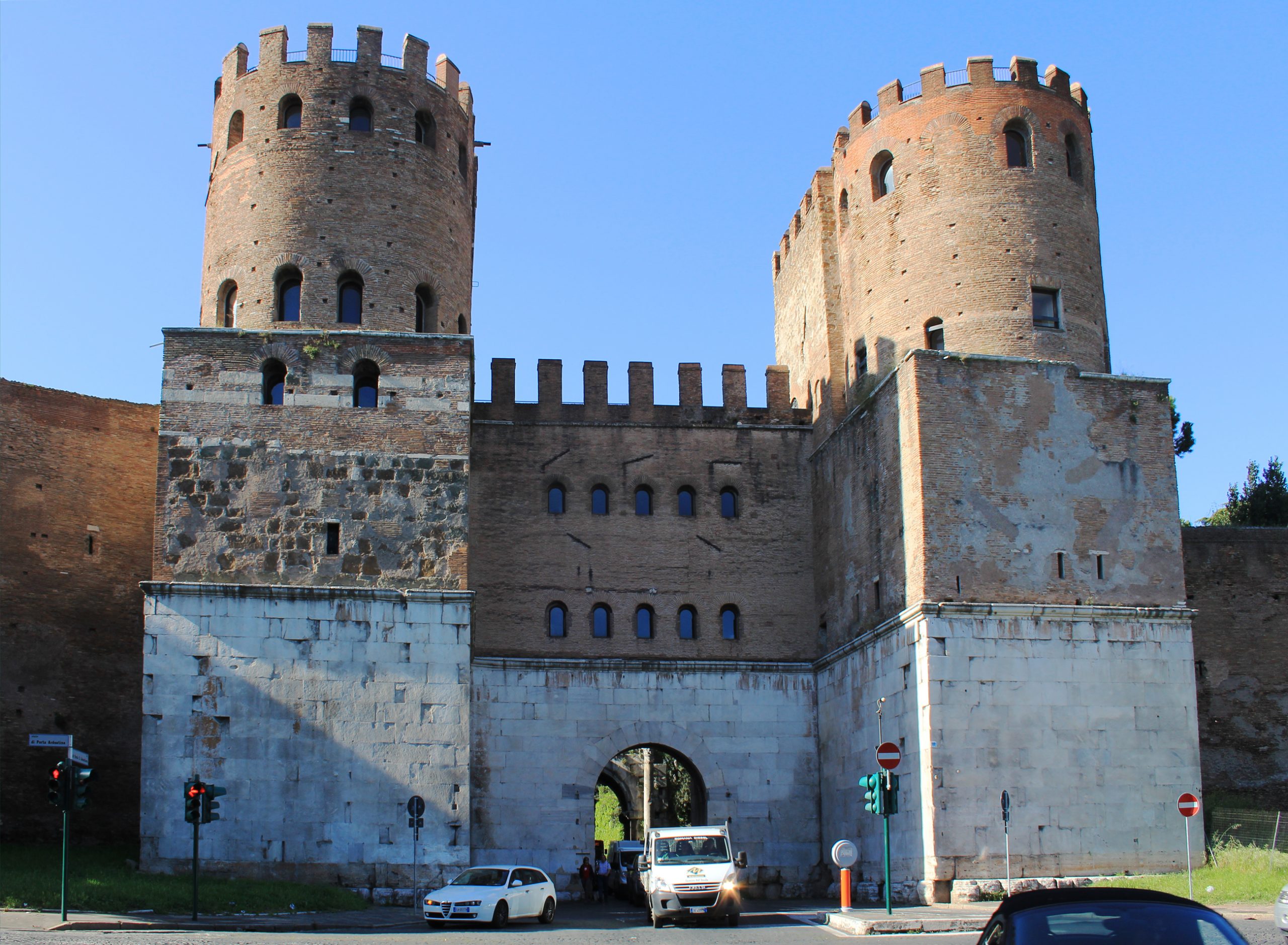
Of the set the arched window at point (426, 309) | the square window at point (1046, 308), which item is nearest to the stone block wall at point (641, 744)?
the arched window at point (426, 309)

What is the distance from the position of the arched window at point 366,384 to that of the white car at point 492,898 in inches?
329

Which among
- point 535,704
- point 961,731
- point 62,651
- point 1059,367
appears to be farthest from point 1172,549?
point 62,651

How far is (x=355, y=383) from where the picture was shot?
23.5m

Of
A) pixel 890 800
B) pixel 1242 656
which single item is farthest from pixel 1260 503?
pixel 890 800

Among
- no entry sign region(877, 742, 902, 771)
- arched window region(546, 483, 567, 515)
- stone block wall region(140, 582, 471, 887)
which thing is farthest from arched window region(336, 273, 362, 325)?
no entry sign region(877, 742, 902, 771)

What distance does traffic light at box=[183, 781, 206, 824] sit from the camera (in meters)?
18.2

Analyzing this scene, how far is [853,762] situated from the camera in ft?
78.2

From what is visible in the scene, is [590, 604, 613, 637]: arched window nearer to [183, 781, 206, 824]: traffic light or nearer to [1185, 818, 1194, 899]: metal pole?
[183, 781, 206, 824]: traffic light

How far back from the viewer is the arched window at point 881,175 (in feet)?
83.9

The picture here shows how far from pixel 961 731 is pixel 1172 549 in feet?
15.7

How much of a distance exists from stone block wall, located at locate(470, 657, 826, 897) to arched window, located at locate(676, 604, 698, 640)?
2.21 ft

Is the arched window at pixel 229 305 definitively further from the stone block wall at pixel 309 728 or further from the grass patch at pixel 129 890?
the grass patch at pixel 129 890

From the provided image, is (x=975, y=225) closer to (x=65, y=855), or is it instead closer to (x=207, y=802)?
(x=207, y=802)

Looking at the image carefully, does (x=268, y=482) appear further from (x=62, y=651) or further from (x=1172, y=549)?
(x=1172, y=549)
